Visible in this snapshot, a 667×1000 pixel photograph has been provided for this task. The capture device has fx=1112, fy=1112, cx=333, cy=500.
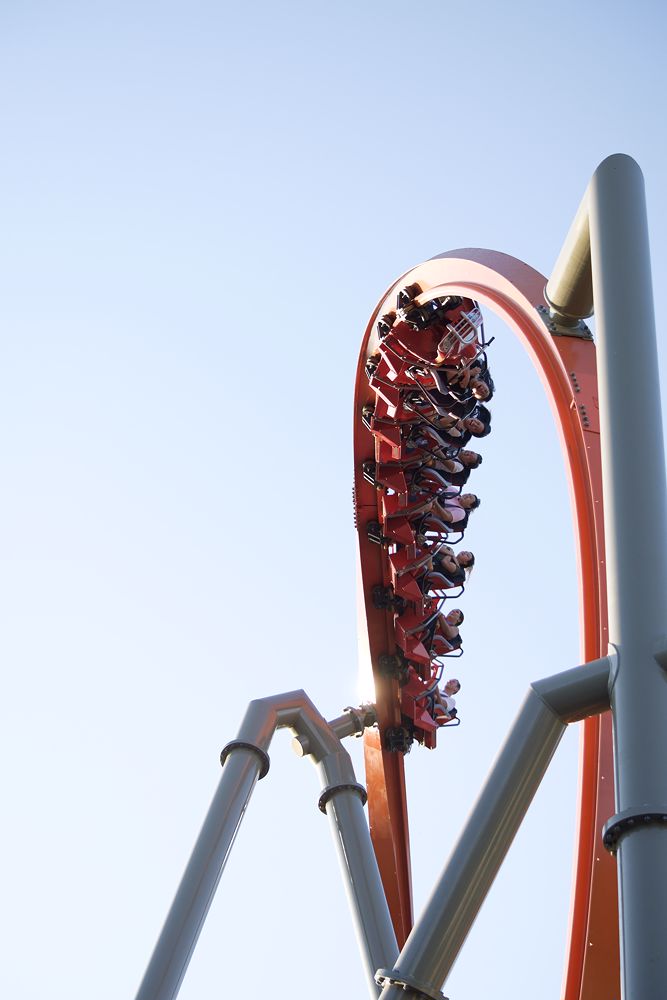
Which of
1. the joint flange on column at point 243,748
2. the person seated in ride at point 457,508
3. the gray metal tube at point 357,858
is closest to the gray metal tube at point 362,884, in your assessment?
the gray metal tube at point 357,858

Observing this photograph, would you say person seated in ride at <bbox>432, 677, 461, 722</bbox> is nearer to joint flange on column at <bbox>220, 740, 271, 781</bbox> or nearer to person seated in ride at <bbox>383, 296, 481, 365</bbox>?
person seated in ride at <bbox>383, 296, 481, 365</bbox>

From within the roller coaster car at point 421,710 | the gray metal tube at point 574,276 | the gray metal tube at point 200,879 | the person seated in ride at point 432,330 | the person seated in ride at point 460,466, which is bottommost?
the gray metal tube at point 200,879

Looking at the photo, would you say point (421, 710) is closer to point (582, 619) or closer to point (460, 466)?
point (460, 466)

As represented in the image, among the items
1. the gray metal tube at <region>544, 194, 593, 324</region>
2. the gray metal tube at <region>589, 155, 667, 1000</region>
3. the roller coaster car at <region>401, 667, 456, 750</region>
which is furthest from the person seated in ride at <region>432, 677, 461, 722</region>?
the gray metal tube at <region>589, 155, 667, 1000</region>

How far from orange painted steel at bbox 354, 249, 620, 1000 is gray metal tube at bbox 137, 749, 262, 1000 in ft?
4.84

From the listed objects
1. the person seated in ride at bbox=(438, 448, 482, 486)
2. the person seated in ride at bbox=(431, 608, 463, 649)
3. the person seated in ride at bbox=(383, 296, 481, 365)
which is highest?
the person seated in ride at bbox=(383, 296, 481, 365)

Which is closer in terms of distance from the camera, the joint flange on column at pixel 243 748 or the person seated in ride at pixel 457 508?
the joint flange on column at pixel 243 748

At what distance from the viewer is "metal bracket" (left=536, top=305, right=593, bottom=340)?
5336 millimetres

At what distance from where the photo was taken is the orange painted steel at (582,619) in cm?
428

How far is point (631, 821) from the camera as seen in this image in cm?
248

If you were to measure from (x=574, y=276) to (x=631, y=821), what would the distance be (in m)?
2.63

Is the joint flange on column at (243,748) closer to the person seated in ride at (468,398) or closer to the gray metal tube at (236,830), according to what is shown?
the gray metal tube at (236,830)

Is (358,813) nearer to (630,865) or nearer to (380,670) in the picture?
(380,670)

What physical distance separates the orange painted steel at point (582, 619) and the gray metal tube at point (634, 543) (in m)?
1.60
